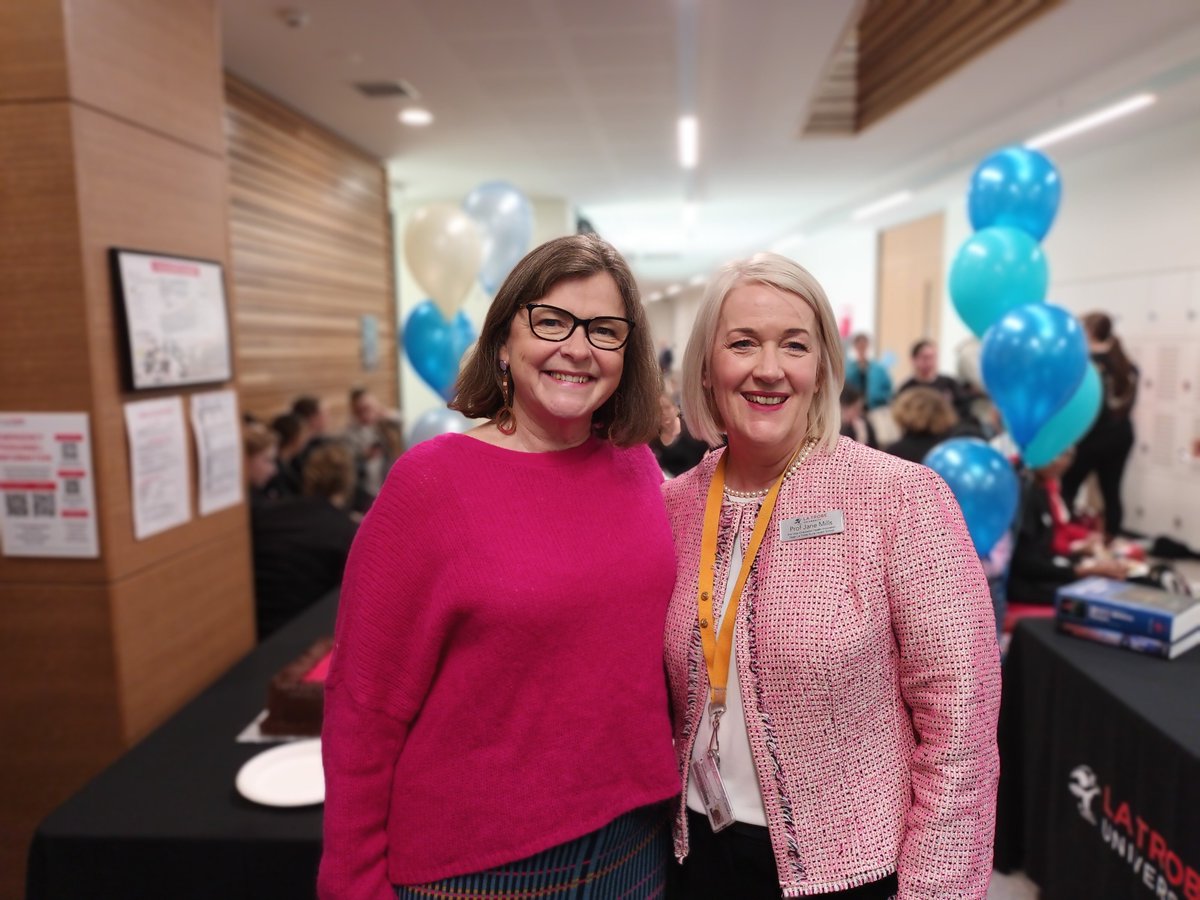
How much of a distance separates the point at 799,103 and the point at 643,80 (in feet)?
4.48

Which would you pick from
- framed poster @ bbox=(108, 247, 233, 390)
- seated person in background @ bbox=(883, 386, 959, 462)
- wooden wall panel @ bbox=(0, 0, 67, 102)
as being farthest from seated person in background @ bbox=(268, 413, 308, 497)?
seated person in background @ bbox=(883, 386, 959, 462)

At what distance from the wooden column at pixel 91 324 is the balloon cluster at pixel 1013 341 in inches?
103

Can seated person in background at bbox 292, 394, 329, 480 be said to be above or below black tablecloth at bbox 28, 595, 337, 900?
above

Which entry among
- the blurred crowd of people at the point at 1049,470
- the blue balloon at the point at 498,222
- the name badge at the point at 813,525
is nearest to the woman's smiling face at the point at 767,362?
the name badge at the point at 813,525

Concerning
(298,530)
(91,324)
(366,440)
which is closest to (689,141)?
(366,440)

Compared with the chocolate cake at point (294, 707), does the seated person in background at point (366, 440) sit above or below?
above

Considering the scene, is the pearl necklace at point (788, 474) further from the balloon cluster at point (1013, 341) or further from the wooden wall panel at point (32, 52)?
the balloon cluster at point (1013, 341)

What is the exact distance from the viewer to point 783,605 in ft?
3.69

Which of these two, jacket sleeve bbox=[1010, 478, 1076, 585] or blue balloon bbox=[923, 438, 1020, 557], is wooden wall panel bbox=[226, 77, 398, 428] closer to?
blue balloon bbox=[923, 438, 1020, 557]

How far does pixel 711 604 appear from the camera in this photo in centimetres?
119

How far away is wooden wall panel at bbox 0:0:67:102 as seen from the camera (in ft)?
5.95

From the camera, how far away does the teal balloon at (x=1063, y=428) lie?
11.1ft

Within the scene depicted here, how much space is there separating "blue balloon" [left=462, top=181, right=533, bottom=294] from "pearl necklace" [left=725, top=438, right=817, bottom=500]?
4.00m

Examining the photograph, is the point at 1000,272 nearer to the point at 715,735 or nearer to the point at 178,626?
the point at 715,735
